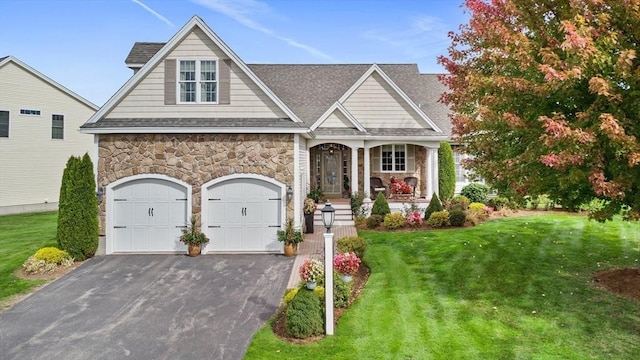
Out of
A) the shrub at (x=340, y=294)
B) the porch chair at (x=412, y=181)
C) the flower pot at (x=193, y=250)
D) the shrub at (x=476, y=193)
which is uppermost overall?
the porch chair at (x=412, y=181)

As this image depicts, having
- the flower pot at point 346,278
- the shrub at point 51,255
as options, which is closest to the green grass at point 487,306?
the flower pot at point 346,278

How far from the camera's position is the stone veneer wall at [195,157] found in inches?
509

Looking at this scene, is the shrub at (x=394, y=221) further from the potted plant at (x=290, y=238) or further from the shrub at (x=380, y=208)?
the potted plant at (x=290, y=238)

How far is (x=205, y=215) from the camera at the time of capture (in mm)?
12992

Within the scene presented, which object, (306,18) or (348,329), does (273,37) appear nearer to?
(306,18)

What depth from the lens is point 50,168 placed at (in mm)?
Result: 23484

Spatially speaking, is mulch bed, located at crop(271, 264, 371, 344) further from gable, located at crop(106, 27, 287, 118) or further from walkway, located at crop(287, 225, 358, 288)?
gable, located at crop(106, 27, 287, 118)

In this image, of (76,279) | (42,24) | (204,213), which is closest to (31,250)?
(76,279)

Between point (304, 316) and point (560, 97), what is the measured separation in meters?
6.47

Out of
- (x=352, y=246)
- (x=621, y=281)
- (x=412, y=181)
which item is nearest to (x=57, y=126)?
A: (x=412, y=181)

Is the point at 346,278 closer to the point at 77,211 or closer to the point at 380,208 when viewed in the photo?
the point at 380,208

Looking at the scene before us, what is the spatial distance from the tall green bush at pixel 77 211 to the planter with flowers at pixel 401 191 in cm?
1312

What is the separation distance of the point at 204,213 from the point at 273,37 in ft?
47.6

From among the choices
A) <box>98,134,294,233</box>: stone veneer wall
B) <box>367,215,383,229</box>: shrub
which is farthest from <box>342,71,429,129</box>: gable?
<box>98,134,294,233</box>: stone veneer wall
